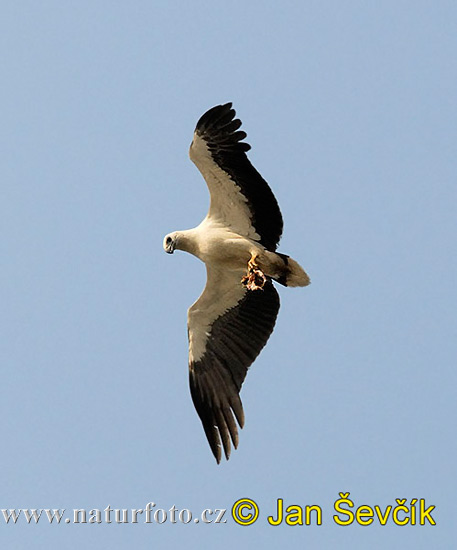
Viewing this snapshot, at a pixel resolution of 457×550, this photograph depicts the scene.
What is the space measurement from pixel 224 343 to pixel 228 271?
94cm

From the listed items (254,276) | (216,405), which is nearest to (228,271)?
(254,276)

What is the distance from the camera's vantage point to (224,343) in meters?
13.7

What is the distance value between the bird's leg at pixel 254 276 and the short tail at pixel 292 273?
10.0 inches

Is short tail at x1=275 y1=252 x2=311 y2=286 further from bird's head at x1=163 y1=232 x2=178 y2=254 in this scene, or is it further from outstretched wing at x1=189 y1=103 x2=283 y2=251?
bird's head at x1=163 y1=232 x2=178 y2=254

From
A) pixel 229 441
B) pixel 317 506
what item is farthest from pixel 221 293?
pixel 317 506

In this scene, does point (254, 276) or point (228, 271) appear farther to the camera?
point (228, 271)

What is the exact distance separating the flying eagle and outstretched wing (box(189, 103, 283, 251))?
0.01m


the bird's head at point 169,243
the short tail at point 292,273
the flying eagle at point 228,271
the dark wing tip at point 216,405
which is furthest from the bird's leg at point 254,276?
the dark wing tip at point 216,405

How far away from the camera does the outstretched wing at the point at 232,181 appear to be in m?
12.5

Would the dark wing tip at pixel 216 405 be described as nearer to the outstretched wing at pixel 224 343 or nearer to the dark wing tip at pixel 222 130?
the outstretched wing at pixel 224 343

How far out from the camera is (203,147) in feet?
41.5

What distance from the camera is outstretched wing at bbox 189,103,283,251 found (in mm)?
12500

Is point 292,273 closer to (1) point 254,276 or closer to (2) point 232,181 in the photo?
(1) point 254,276

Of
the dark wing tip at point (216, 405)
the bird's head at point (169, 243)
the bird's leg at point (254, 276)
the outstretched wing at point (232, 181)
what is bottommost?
the dark wing tip at point (216, 405)
